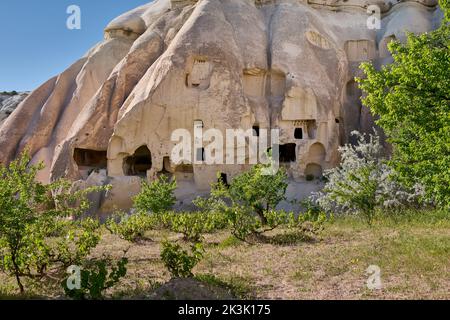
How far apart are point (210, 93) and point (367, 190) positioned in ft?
33.6

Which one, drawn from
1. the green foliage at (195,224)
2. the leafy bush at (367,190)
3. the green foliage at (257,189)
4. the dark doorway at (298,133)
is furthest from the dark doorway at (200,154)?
the green foliage at (195,224)

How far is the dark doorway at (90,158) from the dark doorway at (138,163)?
189 centimetres

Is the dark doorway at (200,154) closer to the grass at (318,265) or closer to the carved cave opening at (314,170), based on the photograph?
the carved cave opening at (314,170)

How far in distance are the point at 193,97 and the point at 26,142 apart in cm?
1205

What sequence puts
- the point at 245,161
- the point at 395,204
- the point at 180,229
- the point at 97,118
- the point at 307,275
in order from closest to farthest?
the point at 307,275 < the point at 180,229 < the point at 395,204 < the point at 245,161 < the point at 97,118

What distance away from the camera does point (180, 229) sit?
12.1 meters

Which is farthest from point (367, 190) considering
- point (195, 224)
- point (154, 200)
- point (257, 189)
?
point (154, 200)

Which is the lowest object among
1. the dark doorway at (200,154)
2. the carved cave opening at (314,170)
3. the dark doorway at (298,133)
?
the carved cave opening at (314,170)

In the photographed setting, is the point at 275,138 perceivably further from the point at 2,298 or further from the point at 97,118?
the point at 2,298

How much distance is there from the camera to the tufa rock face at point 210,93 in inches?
837

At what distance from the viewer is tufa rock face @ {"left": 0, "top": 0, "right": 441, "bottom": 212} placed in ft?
69.7
